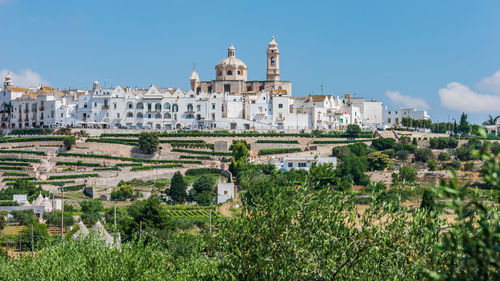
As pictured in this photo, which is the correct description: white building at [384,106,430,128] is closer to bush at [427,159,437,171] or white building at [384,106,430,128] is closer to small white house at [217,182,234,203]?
bush at [427,159,437,171]

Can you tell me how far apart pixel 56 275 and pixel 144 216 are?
18621 mm

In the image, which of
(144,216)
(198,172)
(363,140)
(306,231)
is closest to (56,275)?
(306,231)

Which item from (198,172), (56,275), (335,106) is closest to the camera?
(56,275)

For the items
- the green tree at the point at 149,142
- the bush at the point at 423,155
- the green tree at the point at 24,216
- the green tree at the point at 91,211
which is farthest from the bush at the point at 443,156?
the green tree at the point at 24,216

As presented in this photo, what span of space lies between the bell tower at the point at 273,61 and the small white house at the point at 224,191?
115 feet

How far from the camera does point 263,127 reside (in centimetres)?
7225

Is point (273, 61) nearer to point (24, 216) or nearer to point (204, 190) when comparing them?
point (204, 190)

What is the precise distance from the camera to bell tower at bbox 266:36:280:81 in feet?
271

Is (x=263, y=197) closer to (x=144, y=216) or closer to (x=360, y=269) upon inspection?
(x=360, y=269)

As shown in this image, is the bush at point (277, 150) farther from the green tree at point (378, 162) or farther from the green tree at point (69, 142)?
the green tree at point (69, 142)

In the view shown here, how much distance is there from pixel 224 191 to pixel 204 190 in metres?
1.97

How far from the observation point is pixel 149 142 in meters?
62.5

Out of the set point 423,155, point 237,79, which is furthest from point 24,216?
point 237,79

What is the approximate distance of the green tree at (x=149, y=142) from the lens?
205 feet
